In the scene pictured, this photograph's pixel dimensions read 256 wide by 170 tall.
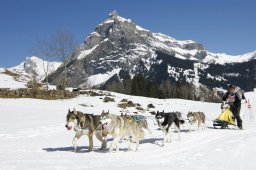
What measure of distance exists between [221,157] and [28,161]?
5.42m

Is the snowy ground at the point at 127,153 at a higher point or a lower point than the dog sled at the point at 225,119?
lower

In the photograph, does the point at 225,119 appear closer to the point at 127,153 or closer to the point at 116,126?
the point at 127,153

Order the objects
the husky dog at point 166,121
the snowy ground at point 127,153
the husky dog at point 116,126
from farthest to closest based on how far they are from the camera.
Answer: the husky dog at point 166,121
the husky dog at point 116,126
the snowy ground at point 127,153

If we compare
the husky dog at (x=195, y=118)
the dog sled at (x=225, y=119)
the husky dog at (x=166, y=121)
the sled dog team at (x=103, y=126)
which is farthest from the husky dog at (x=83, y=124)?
the dog sled at (x=225, y=119)

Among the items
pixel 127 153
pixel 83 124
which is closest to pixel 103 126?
pixel 83 124

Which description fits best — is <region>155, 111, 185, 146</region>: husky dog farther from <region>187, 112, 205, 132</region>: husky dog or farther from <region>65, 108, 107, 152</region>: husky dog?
<region>187, 112, 205, 132</region>: husky dog

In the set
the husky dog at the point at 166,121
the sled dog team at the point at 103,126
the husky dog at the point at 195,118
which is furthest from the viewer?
the husky dog at the point at 195,118

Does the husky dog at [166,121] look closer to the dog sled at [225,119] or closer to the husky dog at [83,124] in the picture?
the husky dog at [83,124]

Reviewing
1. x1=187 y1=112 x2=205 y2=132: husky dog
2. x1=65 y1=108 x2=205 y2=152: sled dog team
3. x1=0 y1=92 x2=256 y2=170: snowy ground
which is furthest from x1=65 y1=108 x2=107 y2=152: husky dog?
x1=187 y1=112 x2=205 y2=132: husky dog

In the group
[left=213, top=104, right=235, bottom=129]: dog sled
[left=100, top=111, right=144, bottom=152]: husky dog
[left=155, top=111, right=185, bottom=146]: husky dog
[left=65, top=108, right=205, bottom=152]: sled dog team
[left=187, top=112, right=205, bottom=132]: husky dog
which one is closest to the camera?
[left=100, top=111, right=144, bottom=152]: husky dog

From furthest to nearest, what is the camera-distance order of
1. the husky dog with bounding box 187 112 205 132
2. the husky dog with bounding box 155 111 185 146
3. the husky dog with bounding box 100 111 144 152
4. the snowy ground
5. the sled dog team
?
1. the husky dog with bounding box 187 112 205 132
2. the husky dog with bounding box 155 111 185 146
3. the sled dog team
4. the husky dog with bounding box 100 111 144 152
5. the snowy ground

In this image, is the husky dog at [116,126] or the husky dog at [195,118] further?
the husky dog at [195,118]

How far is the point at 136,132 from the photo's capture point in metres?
12.4

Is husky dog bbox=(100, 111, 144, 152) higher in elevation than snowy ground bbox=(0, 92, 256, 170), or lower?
higher
